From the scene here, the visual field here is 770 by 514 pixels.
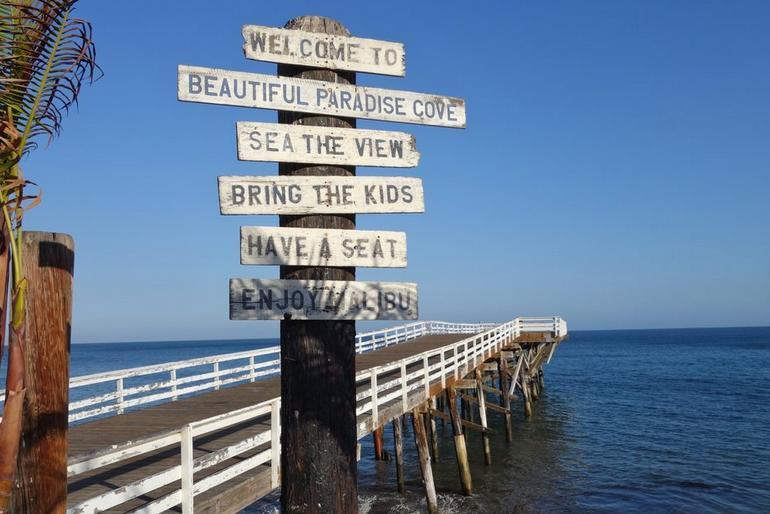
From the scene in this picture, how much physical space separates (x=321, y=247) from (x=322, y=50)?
106 centimetres

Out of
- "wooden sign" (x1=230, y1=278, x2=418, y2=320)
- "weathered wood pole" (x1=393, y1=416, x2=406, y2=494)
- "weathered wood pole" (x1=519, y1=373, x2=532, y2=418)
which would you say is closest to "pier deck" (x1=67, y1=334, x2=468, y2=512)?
"wooden sign" (x1=230, y1=278, x2=418, y2=320)

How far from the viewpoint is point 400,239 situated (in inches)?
133

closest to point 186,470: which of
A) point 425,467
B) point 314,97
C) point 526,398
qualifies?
point 314,97

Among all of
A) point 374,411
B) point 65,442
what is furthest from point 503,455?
point 65,442

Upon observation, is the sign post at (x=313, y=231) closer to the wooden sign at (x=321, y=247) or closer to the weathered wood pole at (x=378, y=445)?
the wooden sign at (x=321, y=247)

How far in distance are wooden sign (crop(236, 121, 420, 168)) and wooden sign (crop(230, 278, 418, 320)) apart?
2.07 ft

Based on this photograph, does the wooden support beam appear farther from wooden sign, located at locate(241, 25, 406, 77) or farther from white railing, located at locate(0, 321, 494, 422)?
wooden sign, located at locate(241, 25, 406, 77)

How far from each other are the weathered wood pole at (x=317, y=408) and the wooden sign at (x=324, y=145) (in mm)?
318

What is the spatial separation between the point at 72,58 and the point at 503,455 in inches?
830

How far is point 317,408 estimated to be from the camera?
3.29 meters

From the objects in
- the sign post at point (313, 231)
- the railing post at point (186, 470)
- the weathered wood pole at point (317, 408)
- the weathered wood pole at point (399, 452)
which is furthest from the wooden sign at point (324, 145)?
the weathered wood pole at point (399, 452)

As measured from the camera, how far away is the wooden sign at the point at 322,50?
3.40m

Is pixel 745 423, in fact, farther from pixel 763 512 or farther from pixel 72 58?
pixel 72 58

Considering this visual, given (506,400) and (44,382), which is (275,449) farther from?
(506,400)
